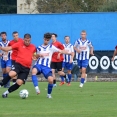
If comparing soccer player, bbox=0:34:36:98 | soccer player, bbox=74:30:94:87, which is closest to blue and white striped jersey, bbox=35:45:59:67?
soccer player, bbox=0:34:36:98

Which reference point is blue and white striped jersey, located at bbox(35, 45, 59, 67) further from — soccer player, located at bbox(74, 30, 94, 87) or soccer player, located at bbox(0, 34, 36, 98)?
soccer player, located at bbox(74, 30, 94, 87)

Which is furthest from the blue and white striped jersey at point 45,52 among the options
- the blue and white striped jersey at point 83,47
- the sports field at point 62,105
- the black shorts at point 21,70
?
the blue and white striped jersey at point 83,47

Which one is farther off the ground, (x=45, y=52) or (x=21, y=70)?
(x=45, y=52)

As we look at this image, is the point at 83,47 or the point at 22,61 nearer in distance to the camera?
the point at 22,61

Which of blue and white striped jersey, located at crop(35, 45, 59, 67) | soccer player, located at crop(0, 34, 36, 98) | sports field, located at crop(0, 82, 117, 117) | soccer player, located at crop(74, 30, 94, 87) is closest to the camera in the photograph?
sports field, located at crop(0, 82, 117, 117)

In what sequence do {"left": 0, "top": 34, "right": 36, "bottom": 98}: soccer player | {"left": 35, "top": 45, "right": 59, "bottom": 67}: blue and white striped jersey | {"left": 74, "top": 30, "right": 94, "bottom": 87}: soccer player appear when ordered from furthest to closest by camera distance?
{"left": 74, "top": 30, "right": 94, "bottom": 87}: soccer player → {"left": 35, "top": 45, "right": 59, "bottom": 67}: blue and white striped jersey → {"left": 0, "top": 34, "right": 36, "bottom": 98}: soccer player

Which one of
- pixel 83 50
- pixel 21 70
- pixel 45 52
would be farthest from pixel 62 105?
pixel 83 50

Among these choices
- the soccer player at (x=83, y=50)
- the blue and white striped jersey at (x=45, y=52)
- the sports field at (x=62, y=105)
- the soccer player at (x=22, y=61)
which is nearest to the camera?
the sports field at (x=62, y=105)

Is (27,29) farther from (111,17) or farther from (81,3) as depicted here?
(81,3)

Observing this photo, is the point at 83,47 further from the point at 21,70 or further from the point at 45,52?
the point at 21,70

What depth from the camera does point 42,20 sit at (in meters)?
37.2

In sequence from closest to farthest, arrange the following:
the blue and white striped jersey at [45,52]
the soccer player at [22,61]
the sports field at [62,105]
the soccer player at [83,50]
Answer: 1. the sports field at [62,105]
2. the soccer player at [22,61]
3. the blue and white striped jersey at [45,52]
4. the soccer player at [83,50]

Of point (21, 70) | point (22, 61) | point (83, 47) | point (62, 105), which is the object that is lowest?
point (62, 105)

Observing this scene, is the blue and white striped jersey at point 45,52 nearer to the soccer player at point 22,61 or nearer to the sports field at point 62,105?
the soccer player at point 22,61
